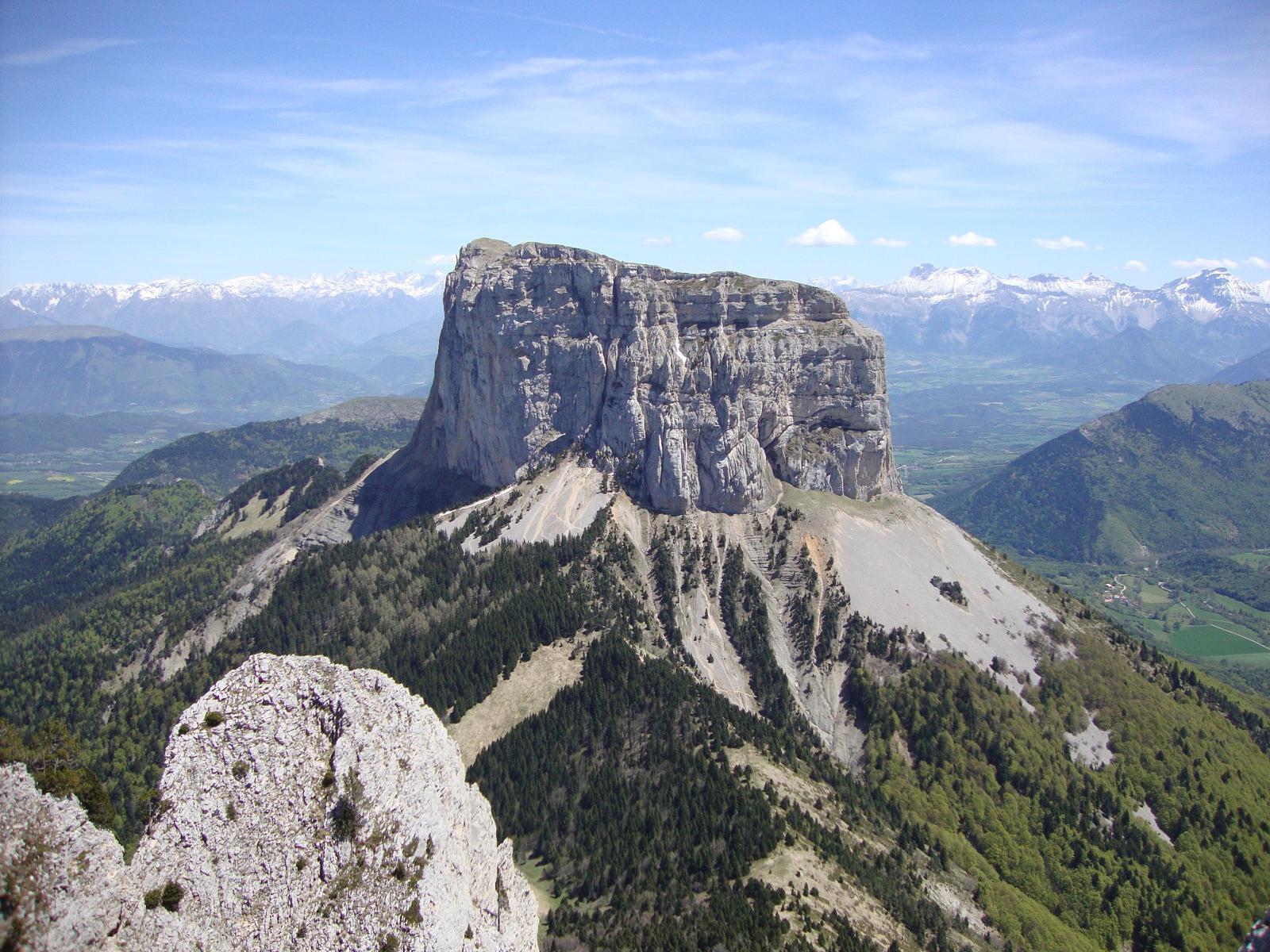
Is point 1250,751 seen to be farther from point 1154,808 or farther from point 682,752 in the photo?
point 682,752

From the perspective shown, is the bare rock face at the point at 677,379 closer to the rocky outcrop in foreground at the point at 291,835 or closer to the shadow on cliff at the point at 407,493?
the shadow on cliff at the point at 407,493

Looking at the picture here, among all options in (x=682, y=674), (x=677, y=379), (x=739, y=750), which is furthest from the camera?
(x=677, y=379)

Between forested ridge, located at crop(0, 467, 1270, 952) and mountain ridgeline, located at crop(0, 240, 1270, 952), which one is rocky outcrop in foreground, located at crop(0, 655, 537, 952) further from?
forested ridge, located at crop(0, 467, 1270, 952)

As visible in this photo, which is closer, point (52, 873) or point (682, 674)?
point (52, 873)

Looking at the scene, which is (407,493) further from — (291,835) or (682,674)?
(291,835)

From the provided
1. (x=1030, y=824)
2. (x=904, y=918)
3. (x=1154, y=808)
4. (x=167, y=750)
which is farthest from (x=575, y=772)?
(x=1154, y=808)

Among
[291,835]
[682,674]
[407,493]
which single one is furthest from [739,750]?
[407,493]
